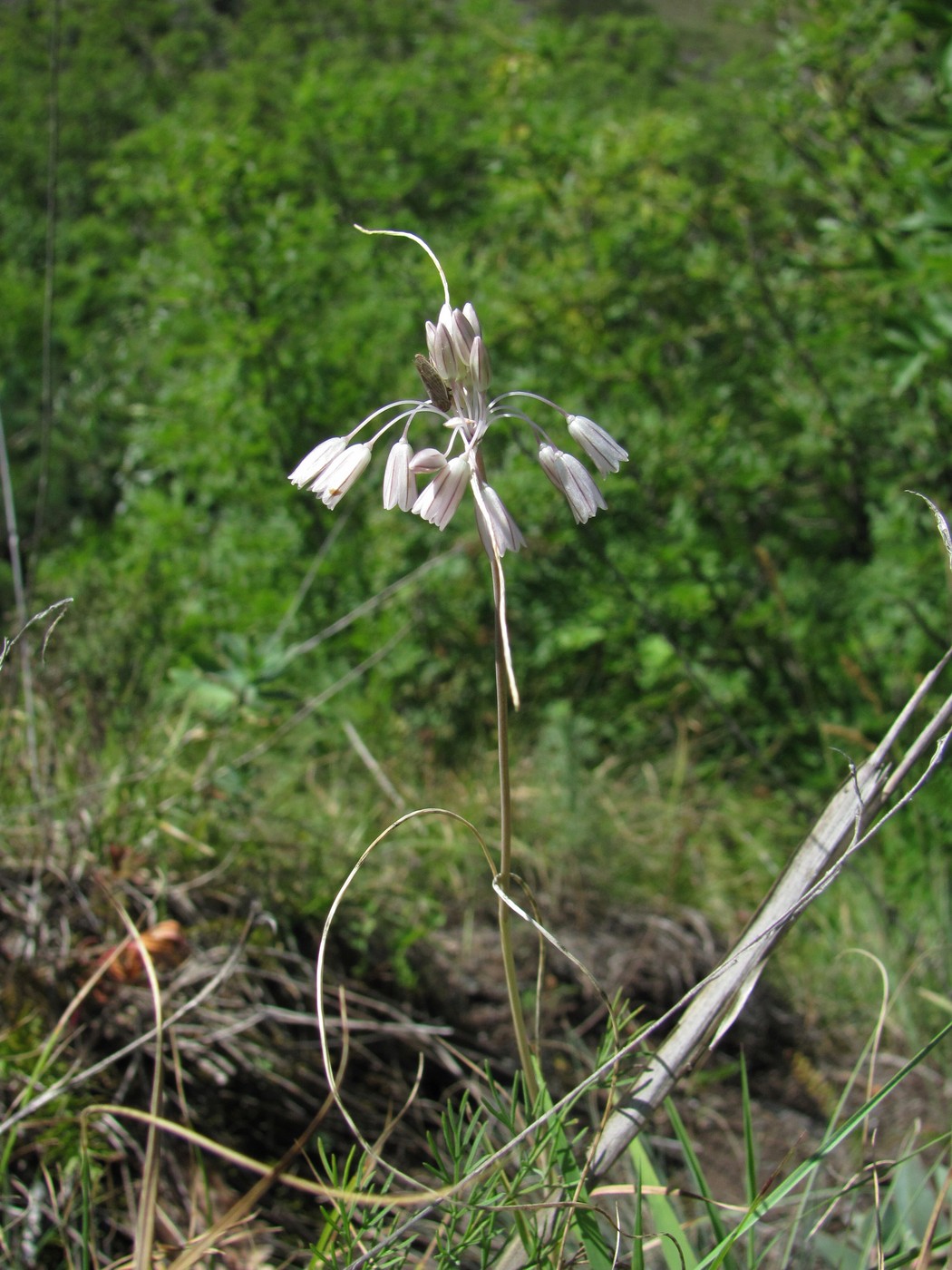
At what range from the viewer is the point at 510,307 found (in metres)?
3.79

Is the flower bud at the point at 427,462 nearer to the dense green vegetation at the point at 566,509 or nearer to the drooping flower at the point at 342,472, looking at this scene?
the drooping flower at the point at 342,472

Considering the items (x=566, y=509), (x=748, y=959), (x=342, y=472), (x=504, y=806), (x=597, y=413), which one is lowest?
(x=566, y=509)

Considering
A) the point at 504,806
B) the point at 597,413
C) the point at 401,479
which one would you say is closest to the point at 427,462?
the point at 401,479

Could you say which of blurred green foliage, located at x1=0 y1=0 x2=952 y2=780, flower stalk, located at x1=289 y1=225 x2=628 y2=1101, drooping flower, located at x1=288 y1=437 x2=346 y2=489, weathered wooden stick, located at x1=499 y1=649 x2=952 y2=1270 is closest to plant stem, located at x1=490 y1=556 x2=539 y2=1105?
flower stalk, located at x1=289 y1=225 x2=628 y2=1101

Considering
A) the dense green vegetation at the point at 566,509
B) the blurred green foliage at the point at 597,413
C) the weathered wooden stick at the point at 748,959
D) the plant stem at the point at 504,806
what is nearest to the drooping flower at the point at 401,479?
the plant stem at the point at 504,806

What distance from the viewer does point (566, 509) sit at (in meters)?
3.51

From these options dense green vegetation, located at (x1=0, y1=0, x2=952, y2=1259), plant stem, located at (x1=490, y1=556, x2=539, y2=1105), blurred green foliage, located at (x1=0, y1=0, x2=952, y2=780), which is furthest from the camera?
blurred green foliage, located at (x1=0, y1=0, x2=952, y2=780)

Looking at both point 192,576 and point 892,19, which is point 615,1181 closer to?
point 192,576

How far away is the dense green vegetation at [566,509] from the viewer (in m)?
3.00

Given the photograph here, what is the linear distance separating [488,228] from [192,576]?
97.8 inches

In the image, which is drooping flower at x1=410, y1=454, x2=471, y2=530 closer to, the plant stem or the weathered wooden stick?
the plant stem

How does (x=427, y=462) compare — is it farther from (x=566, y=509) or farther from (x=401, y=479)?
(x=566, y=509)

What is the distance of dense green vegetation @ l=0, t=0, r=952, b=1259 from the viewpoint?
3004mm

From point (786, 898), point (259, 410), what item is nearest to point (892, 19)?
point (259, 410)
